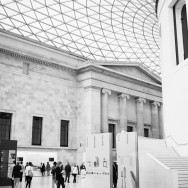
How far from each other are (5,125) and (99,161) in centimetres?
2000

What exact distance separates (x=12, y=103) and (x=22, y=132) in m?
3.61

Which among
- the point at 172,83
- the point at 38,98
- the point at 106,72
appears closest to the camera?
the point at 172,83

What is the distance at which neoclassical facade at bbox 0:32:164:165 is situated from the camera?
33.1m

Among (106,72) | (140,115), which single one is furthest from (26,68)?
(140,115)

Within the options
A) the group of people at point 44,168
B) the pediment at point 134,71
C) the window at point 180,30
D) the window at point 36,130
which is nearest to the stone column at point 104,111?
the pediment at point 134,71

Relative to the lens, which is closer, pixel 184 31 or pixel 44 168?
pixel 184 31

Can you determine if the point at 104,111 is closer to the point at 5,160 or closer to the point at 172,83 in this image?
the point at 172,83

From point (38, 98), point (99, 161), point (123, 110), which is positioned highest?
point (38, 98)

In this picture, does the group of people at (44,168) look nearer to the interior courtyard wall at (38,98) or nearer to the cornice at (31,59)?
the interior courtyard wall at (38,98)

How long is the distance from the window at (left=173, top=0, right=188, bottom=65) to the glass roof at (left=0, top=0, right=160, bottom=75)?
21424 millimetres

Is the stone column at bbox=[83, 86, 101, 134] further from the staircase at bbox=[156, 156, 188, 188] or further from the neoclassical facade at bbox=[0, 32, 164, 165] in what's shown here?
the staircase at bbox=[156, 156, 188, 188]

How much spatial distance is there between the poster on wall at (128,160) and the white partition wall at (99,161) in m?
1.32

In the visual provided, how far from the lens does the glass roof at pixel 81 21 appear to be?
3975 centimetres

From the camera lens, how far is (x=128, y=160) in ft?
51.3
